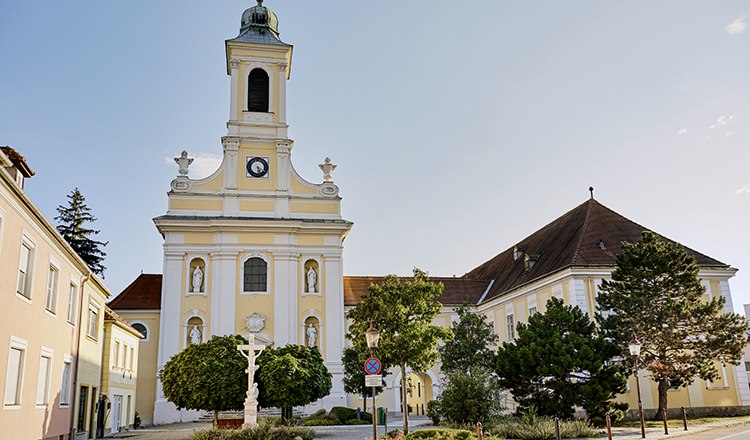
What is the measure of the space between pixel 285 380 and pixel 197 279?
1536 centimetres

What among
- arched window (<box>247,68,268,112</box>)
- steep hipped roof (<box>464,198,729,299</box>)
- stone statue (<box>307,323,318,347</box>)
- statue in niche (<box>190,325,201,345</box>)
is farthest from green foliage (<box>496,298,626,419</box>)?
arched window (<box>247,68,268,112</box>)

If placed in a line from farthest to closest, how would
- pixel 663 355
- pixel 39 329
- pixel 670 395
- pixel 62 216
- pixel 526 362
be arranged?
1. pixel 62 216
2. pixel 670 395
3. pixel 663 355
4. pixel 526 362
5. pixel 39 329

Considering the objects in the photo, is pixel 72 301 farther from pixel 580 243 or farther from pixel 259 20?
pixel 259 20

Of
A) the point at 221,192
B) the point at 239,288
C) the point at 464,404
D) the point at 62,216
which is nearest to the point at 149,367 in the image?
the point at 239,288

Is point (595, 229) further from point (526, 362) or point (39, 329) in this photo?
point (39, 329)

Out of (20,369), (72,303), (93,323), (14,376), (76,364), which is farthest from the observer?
(93,323)

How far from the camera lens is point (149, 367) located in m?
37.2

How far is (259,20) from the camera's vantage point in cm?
4369

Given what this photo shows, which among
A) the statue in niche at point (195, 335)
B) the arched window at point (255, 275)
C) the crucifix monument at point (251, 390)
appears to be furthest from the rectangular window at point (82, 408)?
the arched window at point (255, 275)

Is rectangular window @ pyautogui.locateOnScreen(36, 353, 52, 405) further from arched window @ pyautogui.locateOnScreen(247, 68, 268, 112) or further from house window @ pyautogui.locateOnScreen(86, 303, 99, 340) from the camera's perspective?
arched window @ pyautogui.locateOnScreen(247, 68, 268, 112)

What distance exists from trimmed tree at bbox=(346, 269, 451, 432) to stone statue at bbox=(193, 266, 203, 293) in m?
16.9

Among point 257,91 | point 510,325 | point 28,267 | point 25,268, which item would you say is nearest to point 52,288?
point 28,267

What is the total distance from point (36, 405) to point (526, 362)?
15.1m

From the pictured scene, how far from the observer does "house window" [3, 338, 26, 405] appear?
14.4m
